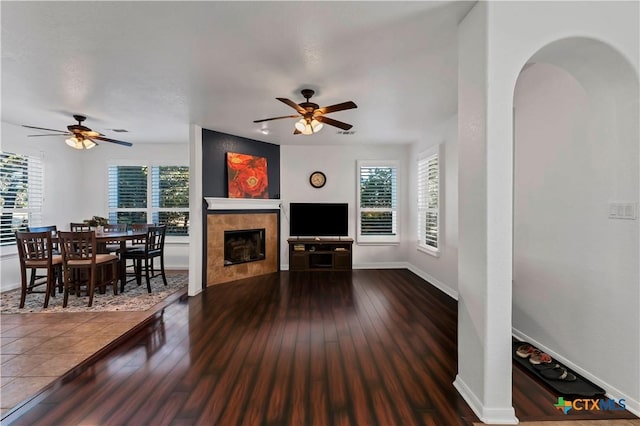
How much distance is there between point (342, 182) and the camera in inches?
238

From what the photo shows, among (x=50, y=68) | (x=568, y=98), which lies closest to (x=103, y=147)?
(x=50, y=68)

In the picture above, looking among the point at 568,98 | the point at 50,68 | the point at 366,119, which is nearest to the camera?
the point at 568,98

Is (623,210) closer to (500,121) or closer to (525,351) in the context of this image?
(500,121)

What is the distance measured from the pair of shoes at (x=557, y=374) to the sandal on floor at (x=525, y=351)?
0.20 metres

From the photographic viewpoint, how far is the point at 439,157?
177 inches

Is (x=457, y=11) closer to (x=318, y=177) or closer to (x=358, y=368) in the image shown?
(x=358, y=368)

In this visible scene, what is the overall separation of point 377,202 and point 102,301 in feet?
16.3

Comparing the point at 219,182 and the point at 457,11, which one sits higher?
the point at 457,11

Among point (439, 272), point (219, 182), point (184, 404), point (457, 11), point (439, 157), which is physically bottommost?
point (184, 404)

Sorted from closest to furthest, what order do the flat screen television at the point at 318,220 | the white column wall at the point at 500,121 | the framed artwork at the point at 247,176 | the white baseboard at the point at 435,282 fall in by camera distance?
the white column wall at the point at 500,121, the white baseboard at the point at 435,282, the framed artwork at the point at 247,176, the flat screen television at the point at 318,220

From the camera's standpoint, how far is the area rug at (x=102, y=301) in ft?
11.8

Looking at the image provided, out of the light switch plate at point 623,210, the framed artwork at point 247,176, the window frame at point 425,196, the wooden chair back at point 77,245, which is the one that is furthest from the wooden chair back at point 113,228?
the light switch plate at point 623,210

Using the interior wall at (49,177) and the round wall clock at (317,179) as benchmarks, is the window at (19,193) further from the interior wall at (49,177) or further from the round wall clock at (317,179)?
the round wall clock at (317,179)

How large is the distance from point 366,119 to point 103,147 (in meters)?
5.54
